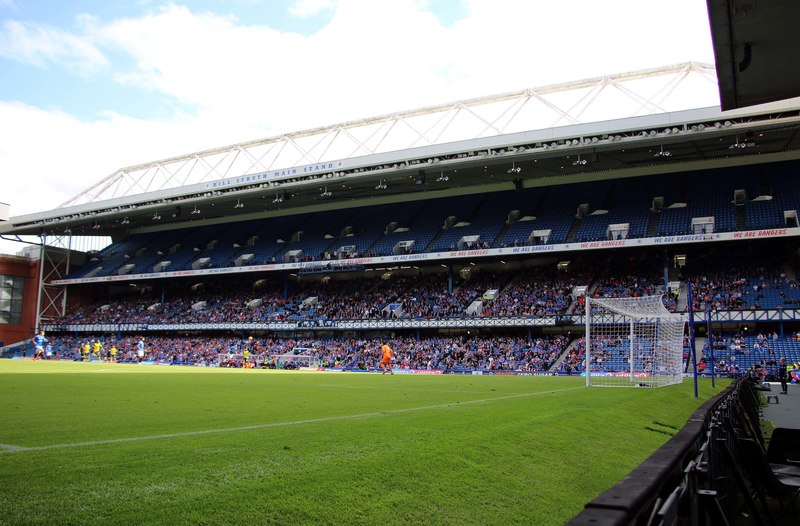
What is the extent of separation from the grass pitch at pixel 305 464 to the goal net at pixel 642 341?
43.3ft

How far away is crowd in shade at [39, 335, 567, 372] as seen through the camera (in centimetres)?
4409

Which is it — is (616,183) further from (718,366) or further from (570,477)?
(570,477)

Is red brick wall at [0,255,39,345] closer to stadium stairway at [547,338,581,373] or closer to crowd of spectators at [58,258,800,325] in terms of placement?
crowd of spectators at [58,258,800,325]

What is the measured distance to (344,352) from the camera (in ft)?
165

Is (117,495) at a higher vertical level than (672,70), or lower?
lower

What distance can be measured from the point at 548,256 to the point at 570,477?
46530 millimetres

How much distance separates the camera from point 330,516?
4094 millimetres

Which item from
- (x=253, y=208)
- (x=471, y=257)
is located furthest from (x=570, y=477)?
(x=253, y=208)

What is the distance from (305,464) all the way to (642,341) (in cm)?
2773

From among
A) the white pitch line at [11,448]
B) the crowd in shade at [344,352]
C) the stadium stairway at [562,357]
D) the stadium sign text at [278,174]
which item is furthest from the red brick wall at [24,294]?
the white pitch line at [11,448]

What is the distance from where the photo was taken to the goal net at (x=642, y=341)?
23609 millimetres

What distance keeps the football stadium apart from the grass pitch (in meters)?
0.04

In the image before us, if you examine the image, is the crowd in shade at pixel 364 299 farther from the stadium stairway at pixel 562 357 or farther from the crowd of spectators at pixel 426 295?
the stadium stairway at pixel 562 357

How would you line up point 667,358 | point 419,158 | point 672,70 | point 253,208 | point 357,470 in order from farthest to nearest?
point 253,208
point 419,158
point 672,70
point 667,358
point 357,470
